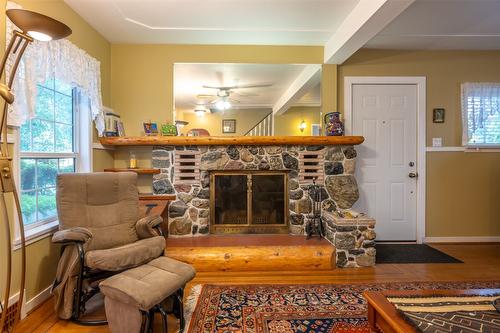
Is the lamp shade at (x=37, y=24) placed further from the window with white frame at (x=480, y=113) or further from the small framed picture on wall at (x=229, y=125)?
the small framed picture on wall at (x=229, y=125)

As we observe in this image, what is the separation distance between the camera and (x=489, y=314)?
1390 mm

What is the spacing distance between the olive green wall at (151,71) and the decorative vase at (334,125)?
3.62 feet

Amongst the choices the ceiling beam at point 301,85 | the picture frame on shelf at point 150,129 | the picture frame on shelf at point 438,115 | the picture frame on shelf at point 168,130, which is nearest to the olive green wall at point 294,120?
the ceiling beam at point 301,85

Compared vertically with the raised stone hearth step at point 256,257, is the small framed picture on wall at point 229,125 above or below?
above

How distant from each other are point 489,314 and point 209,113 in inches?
235

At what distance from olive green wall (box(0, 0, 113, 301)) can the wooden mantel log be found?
1.51 feet

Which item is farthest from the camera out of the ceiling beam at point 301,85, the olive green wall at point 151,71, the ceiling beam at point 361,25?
the ceiling beam at point 301,85

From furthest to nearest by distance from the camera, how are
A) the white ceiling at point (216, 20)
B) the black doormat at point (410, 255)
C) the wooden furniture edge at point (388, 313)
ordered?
the black doormat at point (410, 255)
the white ceiling at point (216, 20)
the wooden furniture edge at point (388, 313)

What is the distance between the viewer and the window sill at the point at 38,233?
2075mm

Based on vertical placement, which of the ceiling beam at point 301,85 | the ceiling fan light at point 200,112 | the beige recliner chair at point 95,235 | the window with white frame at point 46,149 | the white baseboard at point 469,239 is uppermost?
the ceiling beam at point 301,85

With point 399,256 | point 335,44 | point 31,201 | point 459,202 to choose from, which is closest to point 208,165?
point 31,201

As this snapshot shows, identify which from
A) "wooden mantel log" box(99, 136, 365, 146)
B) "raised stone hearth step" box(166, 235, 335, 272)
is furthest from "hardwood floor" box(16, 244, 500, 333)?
"wooden mantel log" box(99, 136, 365, 146)

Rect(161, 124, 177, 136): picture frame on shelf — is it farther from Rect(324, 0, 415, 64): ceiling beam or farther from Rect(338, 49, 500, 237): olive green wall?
Rect(338, 49, 500, 237): olive green wall

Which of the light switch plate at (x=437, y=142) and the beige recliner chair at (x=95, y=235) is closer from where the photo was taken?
the beige recliner chair at (x=95, y=235)
